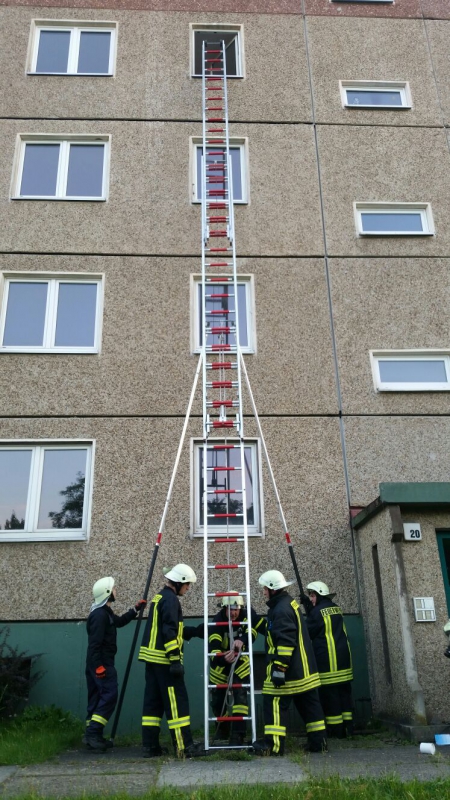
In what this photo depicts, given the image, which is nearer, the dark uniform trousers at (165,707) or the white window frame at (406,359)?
the dark uniform trousers at (165,707)

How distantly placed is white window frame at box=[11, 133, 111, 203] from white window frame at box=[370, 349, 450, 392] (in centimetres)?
507

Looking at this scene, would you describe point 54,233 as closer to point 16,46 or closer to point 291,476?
point 16,46

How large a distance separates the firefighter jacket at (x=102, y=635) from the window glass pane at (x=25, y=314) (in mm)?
4597

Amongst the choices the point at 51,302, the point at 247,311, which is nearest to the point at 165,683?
the point at 247,311

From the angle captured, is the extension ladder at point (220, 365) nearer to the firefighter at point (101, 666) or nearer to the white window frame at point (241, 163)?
the white window frame at point (241, 163)

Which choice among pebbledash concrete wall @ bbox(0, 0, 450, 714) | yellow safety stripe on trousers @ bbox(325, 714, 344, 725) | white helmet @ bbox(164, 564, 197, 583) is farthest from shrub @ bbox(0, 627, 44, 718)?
yellow safety stripe on trousers @ bbox(325, 714, 344, 725)

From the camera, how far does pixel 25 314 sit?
10891 mm

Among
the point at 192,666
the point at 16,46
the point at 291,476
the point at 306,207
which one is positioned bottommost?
the point at 192,666

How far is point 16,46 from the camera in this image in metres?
13.0

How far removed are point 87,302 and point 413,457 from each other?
536 cm

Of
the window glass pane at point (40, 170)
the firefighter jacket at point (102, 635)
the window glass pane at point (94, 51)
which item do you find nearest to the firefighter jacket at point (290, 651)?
the firefighter jacket at point (102, 635)

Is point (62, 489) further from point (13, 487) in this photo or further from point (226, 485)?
point (226, 485)

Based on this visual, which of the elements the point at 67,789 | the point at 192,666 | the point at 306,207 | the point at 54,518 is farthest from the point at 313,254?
the point at 67,789

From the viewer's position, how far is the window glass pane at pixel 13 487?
955 centimetres
